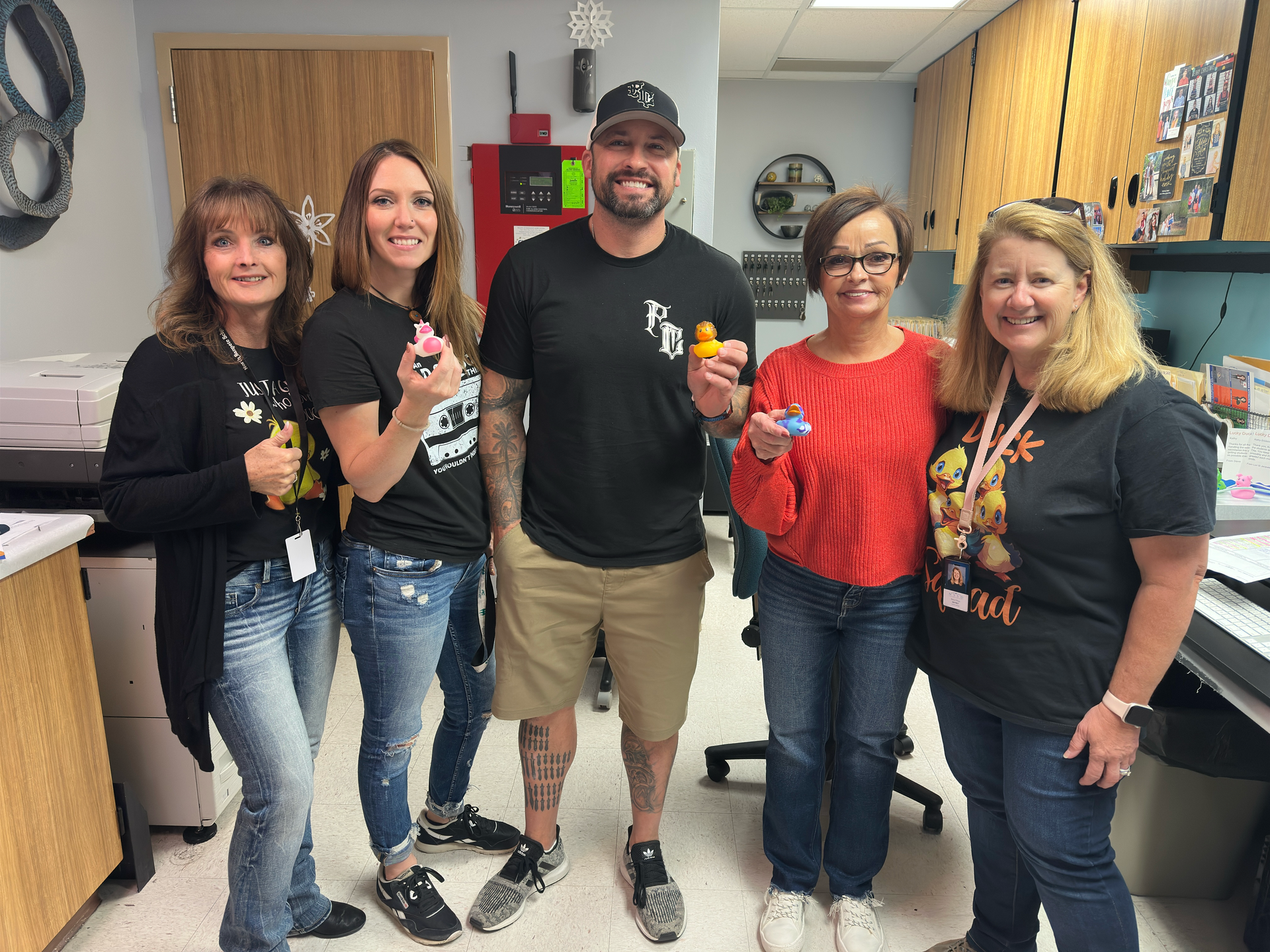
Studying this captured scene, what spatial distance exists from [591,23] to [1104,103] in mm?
1992

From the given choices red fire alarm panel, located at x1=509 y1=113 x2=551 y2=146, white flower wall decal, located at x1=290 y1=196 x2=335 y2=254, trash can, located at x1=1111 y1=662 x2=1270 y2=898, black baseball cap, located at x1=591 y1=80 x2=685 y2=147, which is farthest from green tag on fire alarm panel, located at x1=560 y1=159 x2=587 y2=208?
trash can, located at x1=1111 y1=662 x2=1270 y2=898

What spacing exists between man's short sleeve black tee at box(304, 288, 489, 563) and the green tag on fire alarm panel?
192cm

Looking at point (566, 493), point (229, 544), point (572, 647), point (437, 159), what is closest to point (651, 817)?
point (572, 647)

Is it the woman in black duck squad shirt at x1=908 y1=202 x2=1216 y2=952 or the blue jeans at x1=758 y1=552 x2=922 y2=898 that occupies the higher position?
the woman in black duck squad shirt at x1=908 y1=202 x2=1216 y2=952

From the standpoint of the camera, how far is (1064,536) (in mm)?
1187

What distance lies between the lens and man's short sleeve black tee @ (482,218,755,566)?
152 centimetres

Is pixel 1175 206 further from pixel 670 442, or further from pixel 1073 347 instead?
pixel 670 442

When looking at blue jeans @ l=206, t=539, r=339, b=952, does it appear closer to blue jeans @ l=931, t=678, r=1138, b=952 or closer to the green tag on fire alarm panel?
blue jeans @ l=931, t=678, r=1138, b=952

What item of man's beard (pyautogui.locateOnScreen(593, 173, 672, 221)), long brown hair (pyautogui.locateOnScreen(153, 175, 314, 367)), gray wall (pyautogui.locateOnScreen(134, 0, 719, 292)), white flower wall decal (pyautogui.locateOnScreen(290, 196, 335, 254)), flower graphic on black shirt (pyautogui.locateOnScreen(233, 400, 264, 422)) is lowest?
flower graphic on black shirt (pyautogui.locateOnScreen(233, 400, 264, 422))

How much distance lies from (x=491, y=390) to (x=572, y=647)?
1.89 ft

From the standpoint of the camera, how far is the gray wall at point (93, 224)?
242 centimetres

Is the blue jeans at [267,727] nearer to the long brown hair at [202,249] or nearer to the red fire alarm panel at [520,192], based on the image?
the long brown hair at [202,249]

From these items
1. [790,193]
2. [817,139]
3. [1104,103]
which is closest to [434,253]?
[1104,103]

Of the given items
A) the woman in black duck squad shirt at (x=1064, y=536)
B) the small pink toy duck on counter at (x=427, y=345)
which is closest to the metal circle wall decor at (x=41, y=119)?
the small pink toy duck on counter at (x=427, y=345)
